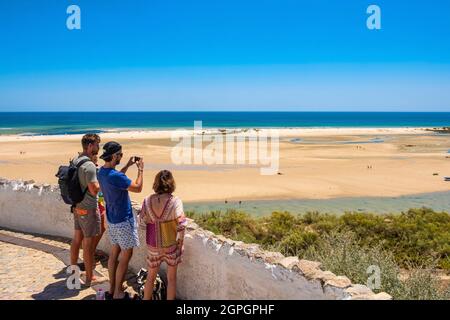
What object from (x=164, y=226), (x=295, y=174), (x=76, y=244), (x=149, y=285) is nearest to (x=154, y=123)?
(x=295, y=174)

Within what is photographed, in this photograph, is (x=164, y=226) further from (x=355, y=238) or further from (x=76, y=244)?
(x=355, y=238)

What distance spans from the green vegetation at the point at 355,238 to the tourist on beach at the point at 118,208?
121 inches

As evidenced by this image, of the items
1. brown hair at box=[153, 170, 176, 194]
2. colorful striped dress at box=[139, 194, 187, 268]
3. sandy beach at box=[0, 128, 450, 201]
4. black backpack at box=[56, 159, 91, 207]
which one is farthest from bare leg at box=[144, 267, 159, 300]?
sandy beach at box=[0, 128, 450, 201]

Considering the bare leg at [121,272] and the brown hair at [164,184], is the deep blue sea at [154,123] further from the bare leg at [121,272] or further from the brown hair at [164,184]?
the brown hair at [164,184]

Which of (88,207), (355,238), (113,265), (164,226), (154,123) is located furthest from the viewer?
(154,123)

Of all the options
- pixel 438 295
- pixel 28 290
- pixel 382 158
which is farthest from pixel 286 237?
pixel 382 158

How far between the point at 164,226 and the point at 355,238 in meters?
6.92

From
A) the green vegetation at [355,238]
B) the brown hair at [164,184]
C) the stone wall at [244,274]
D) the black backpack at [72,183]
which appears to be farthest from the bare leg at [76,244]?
the green vegetation at [355,238]

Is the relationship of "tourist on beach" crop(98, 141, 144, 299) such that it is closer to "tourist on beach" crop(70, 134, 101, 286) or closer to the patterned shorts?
the patterned shorts

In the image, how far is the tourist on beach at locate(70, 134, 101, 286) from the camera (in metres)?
5.12

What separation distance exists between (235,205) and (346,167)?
1187 cm

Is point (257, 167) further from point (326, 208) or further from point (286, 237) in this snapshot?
point (286, 237)

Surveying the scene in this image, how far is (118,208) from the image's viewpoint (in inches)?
194
